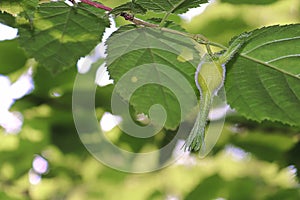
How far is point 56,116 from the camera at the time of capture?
1.36 meters

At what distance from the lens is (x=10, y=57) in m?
1.26

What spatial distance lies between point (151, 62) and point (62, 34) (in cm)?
15

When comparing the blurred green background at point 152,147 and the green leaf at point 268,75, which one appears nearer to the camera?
the green leaf at point 268,75

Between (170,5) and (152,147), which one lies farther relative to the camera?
(152,147)

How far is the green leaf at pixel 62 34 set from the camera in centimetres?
66

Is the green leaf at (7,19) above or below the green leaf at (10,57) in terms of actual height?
above

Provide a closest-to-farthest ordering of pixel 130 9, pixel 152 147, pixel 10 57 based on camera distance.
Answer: pixel 130 9, pixel 10 57, pixel 152 147

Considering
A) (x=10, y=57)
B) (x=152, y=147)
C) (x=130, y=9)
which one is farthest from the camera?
(x=152, y=147)

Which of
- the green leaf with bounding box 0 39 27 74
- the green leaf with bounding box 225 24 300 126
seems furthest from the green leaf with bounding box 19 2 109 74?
the green leaf with bounding box 0 39 27 74

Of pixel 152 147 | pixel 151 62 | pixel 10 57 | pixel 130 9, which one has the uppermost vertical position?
pixel 130 9

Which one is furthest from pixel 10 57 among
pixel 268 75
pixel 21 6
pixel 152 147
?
pixel 268 75

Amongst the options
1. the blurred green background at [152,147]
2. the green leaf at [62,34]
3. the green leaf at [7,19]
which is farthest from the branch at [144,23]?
the blurred green background at [152,147]

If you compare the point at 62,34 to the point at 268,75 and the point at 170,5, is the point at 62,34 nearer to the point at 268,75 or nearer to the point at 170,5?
the point at 170,5

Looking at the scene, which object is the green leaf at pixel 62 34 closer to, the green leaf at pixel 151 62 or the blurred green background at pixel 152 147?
the green leaf at pixel 151 62
